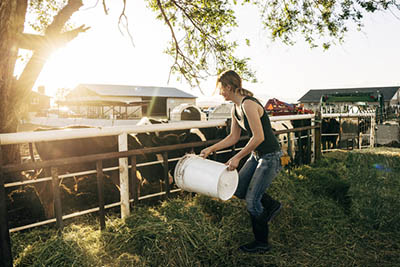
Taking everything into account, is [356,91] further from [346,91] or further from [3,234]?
[3,234]

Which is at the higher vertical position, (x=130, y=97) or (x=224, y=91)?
(x=130, y=97)

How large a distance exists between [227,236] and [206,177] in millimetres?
681

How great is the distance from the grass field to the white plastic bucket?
38 cm

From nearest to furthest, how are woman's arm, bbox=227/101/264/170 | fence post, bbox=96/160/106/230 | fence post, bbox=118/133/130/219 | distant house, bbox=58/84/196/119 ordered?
woman's arm, bbox=227/101/264/170
fence post, bbox=96/160/106/230
fence post, bbox=118/133/130/219
distant house, bbox=58/84/196/119

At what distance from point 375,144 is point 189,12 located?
24.8 feet

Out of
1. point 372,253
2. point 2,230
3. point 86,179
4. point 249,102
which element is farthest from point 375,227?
point 86,179

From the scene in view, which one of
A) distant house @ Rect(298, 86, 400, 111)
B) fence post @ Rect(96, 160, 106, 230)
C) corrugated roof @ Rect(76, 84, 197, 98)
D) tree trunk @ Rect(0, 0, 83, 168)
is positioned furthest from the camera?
distant house @ Rect(298, 86, 400, 111)

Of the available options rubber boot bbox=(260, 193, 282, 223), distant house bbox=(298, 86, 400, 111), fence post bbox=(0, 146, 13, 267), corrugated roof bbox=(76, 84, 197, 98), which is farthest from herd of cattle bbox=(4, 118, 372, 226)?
distant house bbox=(298, 86, 400, 111)

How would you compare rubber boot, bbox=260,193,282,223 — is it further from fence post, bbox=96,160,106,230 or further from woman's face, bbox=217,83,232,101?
fence post, bbox=96,160,106,230

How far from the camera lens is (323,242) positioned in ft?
10.3

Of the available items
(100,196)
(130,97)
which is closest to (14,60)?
(100,196)

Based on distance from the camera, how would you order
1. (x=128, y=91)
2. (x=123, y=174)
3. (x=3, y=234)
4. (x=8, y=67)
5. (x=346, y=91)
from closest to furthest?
1. (x=3, y=234)
2. (x=123, y=174)
3. (x=8, y=67)
4. (x=128, y=91)
5. (x=346, y=91)

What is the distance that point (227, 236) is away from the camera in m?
3.04

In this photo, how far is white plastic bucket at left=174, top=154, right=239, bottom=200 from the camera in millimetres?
2773
